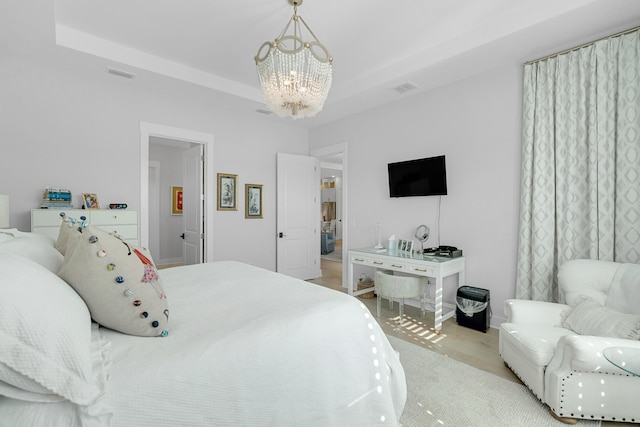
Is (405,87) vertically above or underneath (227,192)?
above

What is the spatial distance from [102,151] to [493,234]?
4.51 meters

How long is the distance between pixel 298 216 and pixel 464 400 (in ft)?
12.4

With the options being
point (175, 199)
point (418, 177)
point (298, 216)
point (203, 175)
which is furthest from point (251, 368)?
point (175, 199)

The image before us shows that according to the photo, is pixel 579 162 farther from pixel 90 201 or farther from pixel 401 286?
pixel 90 201

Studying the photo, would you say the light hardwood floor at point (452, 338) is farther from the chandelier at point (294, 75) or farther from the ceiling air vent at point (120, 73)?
the ceiling air vent at point (120, 73)

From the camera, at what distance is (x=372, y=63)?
3.60 m

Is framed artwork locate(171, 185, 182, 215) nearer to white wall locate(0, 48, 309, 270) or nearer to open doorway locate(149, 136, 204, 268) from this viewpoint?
open doorway locate(149, 136, 204, 268)

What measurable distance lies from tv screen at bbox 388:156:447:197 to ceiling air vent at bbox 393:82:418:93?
876mm

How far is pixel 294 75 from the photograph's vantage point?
228 centimetres

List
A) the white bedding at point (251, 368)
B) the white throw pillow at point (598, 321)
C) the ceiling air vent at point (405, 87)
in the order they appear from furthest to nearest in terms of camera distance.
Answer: the ceiling air vent at point (405, 87), the white throw pillow at point (598, 321), the white bedding at point (251, 368)

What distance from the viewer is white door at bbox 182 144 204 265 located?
4.41 meters

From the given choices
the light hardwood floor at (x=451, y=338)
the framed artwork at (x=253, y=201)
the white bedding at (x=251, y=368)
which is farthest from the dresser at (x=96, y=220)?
the light hardwood floor at (x=451, y=338)

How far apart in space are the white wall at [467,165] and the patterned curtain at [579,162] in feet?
0.58

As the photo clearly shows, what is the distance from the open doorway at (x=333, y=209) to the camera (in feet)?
16.4
